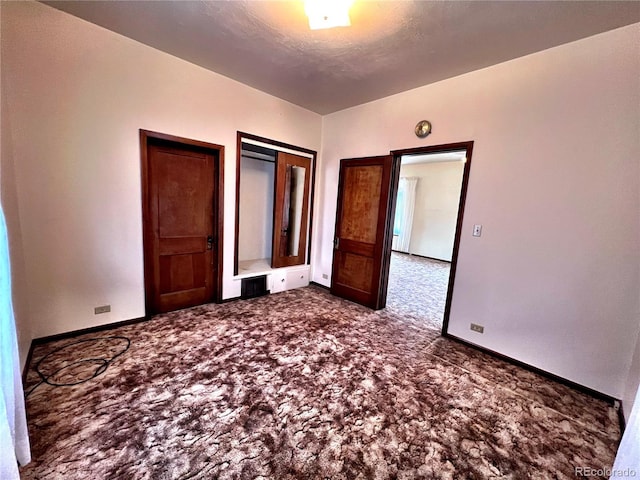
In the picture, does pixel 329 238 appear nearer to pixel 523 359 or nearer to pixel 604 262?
pixel 523 359

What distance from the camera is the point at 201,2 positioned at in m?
1.96

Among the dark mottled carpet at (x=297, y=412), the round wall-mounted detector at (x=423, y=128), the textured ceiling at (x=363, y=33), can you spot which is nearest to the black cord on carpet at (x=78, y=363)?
the dark mottled carpet at (x=297, y=412)

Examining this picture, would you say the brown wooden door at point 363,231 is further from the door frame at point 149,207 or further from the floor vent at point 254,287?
the door frame at point 149,207

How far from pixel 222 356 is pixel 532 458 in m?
2.33

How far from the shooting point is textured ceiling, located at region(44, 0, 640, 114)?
1893 mm

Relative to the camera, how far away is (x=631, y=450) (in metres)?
0.95

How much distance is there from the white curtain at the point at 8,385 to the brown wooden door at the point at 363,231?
3.28 m

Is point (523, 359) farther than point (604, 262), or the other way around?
point (523, 359)

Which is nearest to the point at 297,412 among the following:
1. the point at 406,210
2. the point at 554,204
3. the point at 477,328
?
the point at 477,328

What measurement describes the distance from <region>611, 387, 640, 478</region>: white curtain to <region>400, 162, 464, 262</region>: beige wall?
660cm

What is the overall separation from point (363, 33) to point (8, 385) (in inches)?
123

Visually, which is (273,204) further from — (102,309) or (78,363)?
(78,363)

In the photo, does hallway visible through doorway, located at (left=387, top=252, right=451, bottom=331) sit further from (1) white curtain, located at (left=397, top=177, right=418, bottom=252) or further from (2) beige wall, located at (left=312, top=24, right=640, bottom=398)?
(1) white curtain, located at (left=397, top=177, right=418, bottom=252)

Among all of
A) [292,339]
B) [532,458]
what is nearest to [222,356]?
[292,339]
